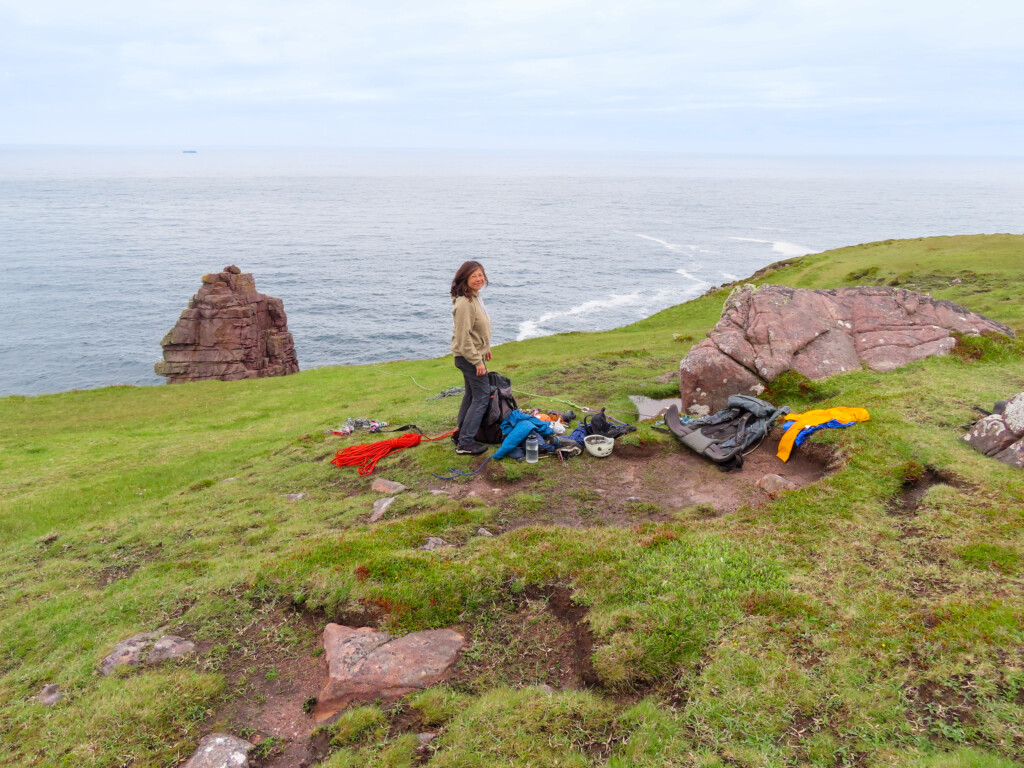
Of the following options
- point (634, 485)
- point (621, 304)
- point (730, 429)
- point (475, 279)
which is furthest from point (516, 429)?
point (621, 304)

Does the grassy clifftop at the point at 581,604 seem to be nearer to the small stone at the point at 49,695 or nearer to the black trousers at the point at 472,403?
the small stone at the point at 49,695

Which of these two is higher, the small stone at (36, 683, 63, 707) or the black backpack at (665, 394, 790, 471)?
the black backpack at (665, 394, 790, 471)

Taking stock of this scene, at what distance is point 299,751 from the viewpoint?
696cm

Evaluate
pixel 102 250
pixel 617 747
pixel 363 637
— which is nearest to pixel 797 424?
pixel 617 747

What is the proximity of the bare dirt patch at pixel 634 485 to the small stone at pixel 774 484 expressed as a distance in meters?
0.14

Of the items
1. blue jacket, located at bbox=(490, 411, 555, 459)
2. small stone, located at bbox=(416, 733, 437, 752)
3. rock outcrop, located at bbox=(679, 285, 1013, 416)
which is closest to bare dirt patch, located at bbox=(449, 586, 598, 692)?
small stone, located at bbox=(416, 733, 437, 752)

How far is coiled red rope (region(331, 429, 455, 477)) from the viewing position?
16.9 metres

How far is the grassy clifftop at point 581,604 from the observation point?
6.55 meters

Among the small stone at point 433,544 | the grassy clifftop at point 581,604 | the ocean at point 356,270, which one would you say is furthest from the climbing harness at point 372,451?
the ocean at point 356,270

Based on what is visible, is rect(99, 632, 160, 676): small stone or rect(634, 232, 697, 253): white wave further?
rect(634, 232, 697, 253): white wave

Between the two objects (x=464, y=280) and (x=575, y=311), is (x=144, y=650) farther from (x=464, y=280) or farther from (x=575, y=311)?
(x=575, y=311)

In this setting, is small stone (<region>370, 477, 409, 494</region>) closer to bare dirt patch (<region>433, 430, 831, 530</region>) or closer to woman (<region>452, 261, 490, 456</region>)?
bare dirt patch (<region>433, 430, 831, 530</region>)

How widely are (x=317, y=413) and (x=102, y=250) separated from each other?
13406cm

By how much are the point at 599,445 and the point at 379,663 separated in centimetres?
863
